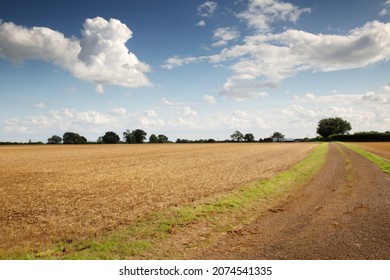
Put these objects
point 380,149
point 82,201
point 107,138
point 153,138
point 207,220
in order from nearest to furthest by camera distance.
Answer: point 207,220
point 82,201
point 380,149
point 107,138
point 153,138

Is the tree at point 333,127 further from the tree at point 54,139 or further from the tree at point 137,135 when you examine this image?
the tree at point 54,139

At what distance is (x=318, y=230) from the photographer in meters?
8.74

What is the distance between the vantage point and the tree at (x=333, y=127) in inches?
7276

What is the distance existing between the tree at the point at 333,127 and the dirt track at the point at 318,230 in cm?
18830

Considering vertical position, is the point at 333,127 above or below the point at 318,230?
above

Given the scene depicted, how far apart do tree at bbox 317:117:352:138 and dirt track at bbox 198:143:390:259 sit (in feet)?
618

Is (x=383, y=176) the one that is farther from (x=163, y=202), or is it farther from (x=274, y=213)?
(x=163, y=202)

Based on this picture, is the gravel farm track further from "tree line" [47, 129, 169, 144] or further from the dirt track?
"tree line" [47, 129, 169, 144]

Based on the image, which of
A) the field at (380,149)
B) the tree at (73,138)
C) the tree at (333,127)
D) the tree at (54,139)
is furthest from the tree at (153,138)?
the field at (380,149)

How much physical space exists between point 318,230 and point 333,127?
19626 centimetres

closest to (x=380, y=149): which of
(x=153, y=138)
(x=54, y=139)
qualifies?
(x=153, y=138)

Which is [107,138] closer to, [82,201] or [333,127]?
[333,127]
